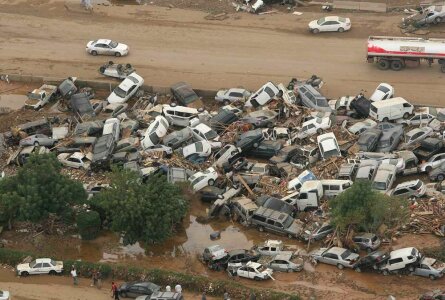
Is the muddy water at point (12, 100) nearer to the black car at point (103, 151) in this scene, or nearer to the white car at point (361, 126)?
the black car at point (103, 151)

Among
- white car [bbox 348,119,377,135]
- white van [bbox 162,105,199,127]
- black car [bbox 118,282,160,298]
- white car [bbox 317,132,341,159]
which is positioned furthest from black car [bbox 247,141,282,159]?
black car [bbox 118,282,160,298]

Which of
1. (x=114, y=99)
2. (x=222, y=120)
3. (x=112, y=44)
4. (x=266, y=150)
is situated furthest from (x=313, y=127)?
(x=112, y=44)

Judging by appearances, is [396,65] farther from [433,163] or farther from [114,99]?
[114,99]

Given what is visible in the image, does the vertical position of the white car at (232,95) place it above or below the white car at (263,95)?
below

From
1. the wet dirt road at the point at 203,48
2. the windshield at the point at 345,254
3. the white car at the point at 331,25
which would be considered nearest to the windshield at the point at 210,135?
the wet dirt road at the point at 203,48

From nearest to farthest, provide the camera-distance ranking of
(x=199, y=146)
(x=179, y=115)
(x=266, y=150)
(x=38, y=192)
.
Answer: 1. (x=38, y=192)
2. (x=199, y=146)
3. (x=266, y=150)
4. (x=179, y=115)

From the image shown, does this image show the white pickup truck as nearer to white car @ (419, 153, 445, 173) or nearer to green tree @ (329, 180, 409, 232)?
green tree @ (329, 180, 409, 232)
